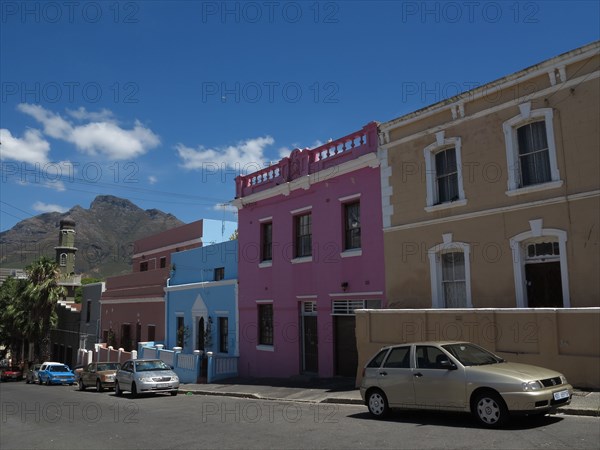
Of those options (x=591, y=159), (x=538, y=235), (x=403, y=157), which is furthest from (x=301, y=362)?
(x=591, y=159)

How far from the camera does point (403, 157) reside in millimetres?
17391

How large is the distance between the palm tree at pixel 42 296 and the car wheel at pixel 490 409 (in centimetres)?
4151

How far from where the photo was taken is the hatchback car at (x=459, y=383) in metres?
8.74

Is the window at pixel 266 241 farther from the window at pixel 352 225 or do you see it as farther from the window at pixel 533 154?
the window at pixel 533 154

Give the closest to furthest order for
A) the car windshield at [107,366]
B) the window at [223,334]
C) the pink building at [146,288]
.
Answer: the car windshield at [107,366] → the window at [223,334] → the pink building at [146,288]

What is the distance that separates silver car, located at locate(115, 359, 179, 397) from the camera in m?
19.3

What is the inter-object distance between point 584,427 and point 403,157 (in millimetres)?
10302

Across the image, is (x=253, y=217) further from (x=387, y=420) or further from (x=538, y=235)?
(x=387, y=420)

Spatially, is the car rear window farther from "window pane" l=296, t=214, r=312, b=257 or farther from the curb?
"window pane" l=296, t=214, r=312, b=257

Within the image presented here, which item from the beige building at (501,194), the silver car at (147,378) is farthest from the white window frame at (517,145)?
the silver car at (147,378)

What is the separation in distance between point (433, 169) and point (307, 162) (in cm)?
596

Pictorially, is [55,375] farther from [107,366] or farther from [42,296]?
[42,296]

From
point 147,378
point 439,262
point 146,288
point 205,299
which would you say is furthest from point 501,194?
point 146,288

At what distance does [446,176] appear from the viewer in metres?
16.3
